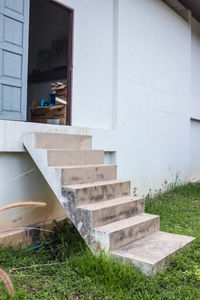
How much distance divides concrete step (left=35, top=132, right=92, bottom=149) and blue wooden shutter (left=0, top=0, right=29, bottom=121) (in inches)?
14.7

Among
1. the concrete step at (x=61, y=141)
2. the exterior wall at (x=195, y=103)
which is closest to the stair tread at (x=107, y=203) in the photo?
the concrete step at (x=61, y=141)

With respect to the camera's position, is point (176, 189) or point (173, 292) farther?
point (176, 189)

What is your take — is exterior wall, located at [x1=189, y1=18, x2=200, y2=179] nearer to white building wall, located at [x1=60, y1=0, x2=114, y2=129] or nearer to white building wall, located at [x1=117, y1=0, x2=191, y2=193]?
white building wall, located at [x1=117, y1=0, x2=191, y2=193]

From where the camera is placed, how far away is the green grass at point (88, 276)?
236 centimetres

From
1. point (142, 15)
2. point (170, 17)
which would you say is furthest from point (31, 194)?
point (170, 17)

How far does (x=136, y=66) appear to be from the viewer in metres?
5.79

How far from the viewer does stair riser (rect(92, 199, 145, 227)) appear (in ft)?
9.82

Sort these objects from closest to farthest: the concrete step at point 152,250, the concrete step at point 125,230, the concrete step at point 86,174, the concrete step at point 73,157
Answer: the concrete step at point 152,250 → the concrete step at point 125,230 → the concrete step at point 86,174 → the concrete step at point 73,157

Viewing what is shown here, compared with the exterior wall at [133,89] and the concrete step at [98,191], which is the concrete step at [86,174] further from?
the exterior wall at [133,89]

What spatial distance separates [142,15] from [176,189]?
12.3 ft

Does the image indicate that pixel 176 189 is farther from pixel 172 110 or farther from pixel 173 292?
pixel 173 292

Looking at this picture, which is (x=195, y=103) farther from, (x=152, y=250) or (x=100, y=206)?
(x=152, y=250)

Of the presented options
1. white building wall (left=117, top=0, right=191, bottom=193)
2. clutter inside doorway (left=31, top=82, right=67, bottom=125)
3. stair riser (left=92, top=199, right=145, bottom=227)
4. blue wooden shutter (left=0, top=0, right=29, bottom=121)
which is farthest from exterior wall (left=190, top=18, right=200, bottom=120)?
blue wooden shutter (left=0, top=0, right=29, bottom=121)

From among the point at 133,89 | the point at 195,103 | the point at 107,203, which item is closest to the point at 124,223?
the point at 107,203
